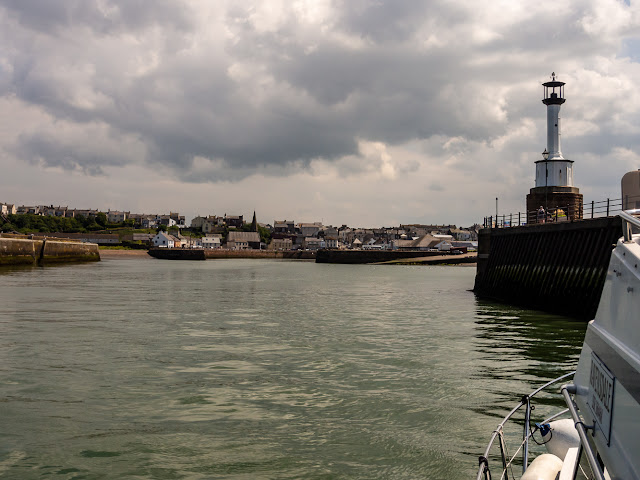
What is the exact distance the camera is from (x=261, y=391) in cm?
1231

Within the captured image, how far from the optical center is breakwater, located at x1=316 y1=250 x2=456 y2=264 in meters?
122

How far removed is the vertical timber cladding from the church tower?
13.8 m

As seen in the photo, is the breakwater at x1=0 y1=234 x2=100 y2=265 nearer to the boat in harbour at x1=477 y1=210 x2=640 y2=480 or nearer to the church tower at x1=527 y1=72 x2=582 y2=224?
the church tower at x1=527 y1=72 x2=582 y2=224

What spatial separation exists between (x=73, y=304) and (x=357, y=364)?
19.7 meters

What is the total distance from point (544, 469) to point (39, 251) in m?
87.7

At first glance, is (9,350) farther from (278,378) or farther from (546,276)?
(546,276)

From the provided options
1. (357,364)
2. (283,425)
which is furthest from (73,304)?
(283,425)

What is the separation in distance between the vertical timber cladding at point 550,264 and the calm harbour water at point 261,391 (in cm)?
249

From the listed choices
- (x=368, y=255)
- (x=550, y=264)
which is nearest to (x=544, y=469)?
(x=550, y=264)

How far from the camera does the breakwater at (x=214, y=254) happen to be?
149 m

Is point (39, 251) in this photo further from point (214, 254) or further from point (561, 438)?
point (561, 438)

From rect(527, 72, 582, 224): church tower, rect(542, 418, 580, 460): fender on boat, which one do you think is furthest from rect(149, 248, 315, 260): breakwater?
rect(542, 418, 580, 460): fender on boat

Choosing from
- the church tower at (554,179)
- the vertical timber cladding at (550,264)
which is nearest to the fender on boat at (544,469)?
the vertical timber cladding at (550,264)

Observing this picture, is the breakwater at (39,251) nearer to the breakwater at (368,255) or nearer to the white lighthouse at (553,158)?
the breakwater at (368,255)
